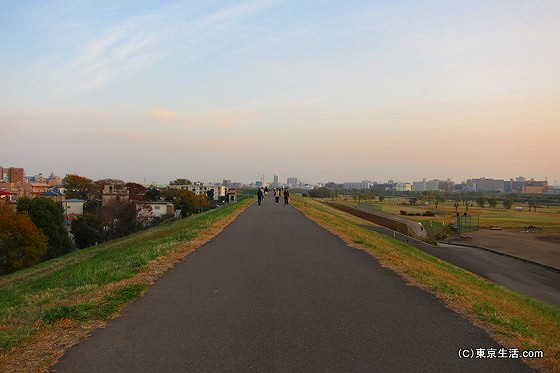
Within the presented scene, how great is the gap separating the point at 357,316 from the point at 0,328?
14.8 ft

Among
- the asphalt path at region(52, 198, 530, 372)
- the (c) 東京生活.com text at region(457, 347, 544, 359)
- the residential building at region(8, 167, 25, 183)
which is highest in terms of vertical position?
the residential building at region(8, 167, 25, 183)

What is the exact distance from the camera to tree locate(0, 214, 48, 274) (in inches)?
1212

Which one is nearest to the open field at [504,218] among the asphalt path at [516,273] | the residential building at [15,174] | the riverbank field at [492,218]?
the riverbank field at [492,218]

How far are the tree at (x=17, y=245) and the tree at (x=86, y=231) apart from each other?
1158cm

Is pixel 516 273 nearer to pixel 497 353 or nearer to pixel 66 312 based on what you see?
pixel 497 353

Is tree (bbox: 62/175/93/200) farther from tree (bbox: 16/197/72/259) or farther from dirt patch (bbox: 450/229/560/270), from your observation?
dirt patch (bbox: 450/229/560/270)

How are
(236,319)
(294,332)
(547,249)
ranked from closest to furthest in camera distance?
(294,332) < (236,319) < (547,249)

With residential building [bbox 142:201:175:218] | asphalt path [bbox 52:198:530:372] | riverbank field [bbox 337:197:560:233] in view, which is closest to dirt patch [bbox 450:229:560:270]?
riverbank field [bbox 337:197:560:233]

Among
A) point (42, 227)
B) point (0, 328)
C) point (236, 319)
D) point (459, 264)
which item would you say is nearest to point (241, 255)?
point (236, 319)

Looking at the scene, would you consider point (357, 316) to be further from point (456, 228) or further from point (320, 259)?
point (456, 228)

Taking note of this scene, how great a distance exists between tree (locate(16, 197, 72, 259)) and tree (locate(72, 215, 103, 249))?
382 centimetres

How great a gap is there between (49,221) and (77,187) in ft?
232

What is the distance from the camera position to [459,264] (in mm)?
24672

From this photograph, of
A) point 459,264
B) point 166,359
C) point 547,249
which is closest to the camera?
point 166,359
